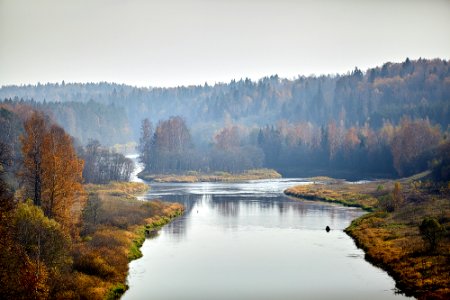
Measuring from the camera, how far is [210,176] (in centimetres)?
18550

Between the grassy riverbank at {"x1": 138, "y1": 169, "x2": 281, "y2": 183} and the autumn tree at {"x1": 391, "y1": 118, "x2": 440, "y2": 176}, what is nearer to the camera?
the autumn tree at {"x1": 391, "y1": 118, "x2": 440, "y2": 176}

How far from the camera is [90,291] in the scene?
42.3 meters

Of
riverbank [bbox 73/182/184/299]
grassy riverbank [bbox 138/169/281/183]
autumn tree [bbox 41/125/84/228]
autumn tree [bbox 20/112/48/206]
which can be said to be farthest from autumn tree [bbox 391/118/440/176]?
autumn tree [bbox 20/112/48/206]

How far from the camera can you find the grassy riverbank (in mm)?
Answer: 178100

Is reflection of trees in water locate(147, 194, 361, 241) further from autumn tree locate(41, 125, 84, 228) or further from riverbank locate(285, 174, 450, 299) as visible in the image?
autumn tree locate(41, 125, 84, 228)

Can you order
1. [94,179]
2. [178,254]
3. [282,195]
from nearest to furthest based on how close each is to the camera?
[178,254] < [282,195] < [94,179]

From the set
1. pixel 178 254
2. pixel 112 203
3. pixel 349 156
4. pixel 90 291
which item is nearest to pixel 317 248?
pixel 178 254

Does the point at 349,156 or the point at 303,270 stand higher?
the point at 349,156

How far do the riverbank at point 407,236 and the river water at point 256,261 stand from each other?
5.12ft

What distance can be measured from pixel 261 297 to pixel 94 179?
3997 inches

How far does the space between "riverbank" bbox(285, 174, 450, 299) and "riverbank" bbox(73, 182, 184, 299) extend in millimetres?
22431

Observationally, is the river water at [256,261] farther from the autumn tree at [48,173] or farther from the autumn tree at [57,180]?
the autumn tree at [48,173]

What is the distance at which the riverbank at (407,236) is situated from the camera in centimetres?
4575

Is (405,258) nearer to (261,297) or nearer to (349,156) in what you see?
(261,297)
